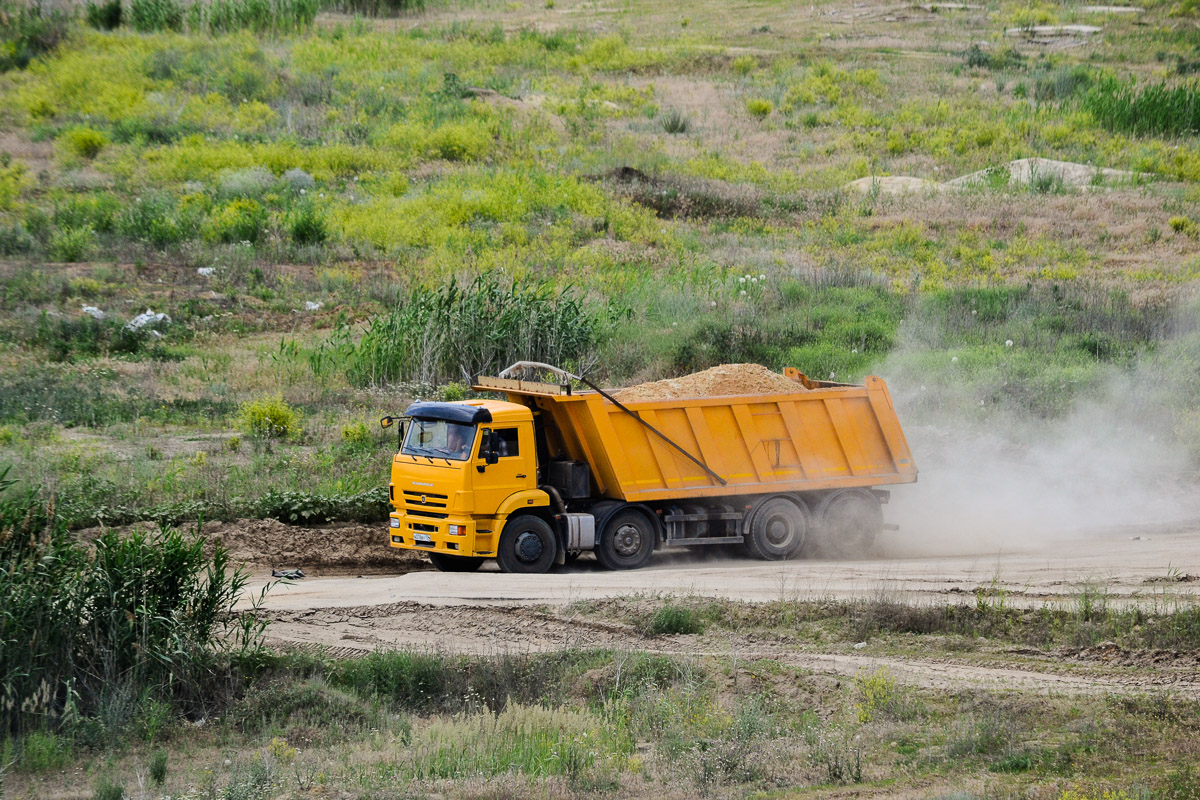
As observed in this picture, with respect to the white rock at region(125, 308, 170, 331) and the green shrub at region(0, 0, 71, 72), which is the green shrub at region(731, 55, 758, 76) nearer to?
the green shrub at region(0, 0, 71, 72)

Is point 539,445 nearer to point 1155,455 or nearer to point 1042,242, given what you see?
point 1155,455

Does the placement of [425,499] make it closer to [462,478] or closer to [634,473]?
[462,478]

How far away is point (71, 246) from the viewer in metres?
30.5

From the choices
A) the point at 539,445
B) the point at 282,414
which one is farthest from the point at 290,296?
the point at 539,445


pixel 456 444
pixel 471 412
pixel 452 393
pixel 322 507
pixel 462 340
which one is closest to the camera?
pixel 471 412

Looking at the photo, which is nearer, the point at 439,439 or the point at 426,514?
the point at 426,514

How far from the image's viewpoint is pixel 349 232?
32.8 m

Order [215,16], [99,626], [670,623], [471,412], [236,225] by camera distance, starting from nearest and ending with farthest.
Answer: [99,626], [670,623], [471,412], [236,225], [215,16]

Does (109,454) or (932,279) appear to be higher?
(932,279)

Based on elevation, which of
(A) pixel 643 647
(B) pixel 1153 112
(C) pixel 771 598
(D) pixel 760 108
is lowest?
(A) pixel 643 647

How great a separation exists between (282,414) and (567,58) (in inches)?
1548

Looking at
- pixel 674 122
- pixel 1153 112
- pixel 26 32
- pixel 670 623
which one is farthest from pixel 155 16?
pixel 670 623

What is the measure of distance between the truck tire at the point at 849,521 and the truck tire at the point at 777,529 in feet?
0.92

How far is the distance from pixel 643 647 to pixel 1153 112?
4268cm
